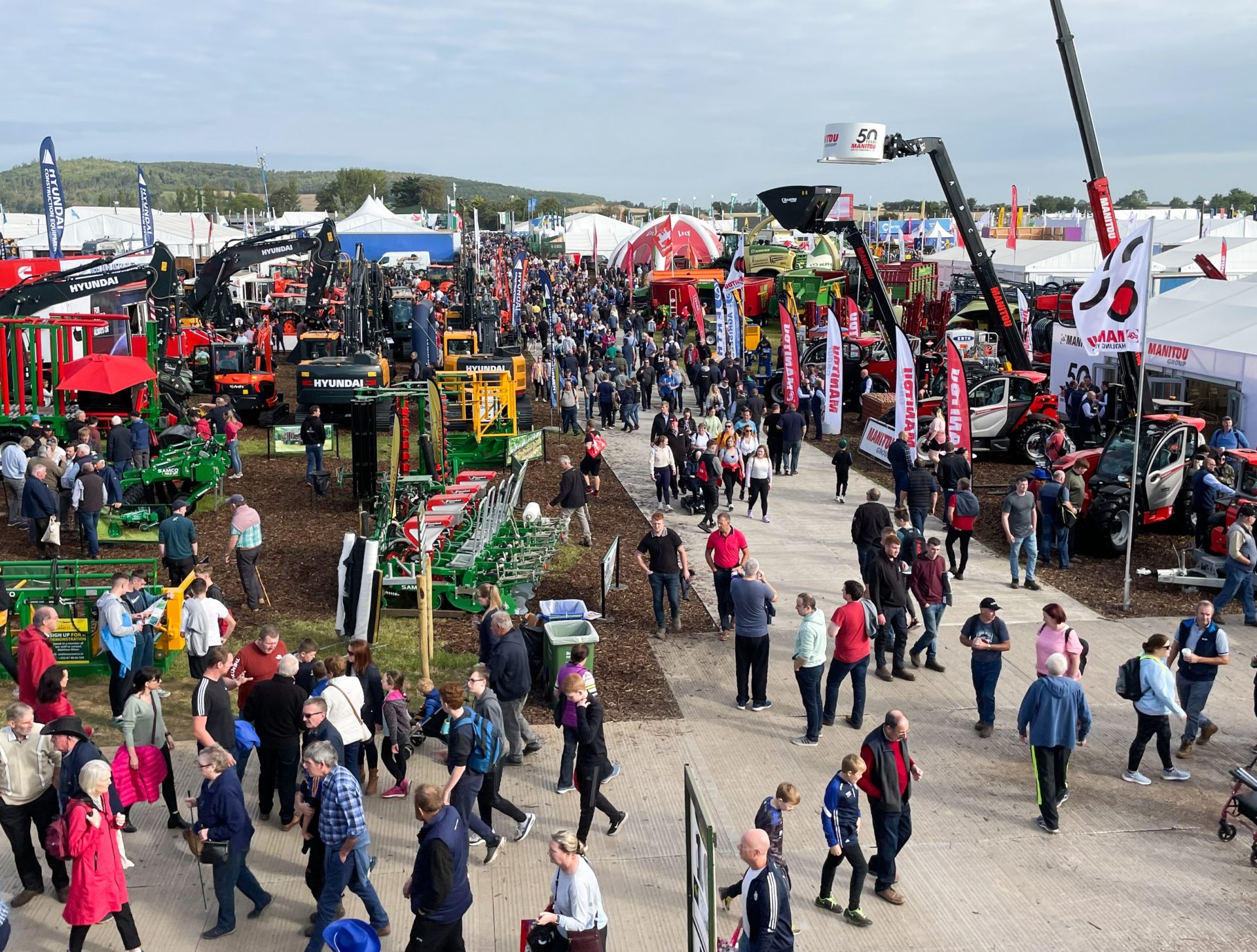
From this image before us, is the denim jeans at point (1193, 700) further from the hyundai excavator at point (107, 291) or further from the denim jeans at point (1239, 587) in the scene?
the hyundai excavator at point (107, 291)

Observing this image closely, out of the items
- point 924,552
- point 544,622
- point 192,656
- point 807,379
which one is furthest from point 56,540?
point 807,379

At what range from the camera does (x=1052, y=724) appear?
773 cm

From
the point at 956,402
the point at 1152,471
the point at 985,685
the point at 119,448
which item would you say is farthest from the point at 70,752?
the point at 956,402

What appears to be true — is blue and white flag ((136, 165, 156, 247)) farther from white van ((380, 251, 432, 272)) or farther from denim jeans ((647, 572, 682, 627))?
denim jeans ((647, 572, 682, 627))

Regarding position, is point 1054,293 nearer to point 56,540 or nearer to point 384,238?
point 56,540

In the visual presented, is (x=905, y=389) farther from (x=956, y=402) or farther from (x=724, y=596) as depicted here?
(x=724, y=596)

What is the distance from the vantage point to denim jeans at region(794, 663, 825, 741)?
29.7ft

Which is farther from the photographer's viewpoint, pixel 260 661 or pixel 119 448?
pixel 119 448

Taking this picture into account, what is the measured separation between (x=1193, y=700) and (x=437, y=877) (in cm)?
629

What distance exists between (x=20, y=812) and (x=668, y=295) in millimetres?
36234

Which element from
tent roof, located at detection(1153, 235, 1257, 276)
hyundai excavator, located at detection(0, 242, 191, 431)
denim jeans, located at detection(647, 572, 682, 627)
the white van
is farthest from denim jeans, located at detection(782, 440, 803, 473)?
the white van

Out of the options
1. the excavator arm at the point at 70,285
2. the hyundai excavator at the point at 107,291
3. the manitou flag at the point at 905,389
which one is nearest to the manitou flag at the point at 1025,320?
the manitou flag at the point at 905,389

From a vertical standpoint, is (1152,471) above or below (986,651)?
above

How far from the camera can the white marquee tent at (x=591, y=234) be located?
2874 inches
